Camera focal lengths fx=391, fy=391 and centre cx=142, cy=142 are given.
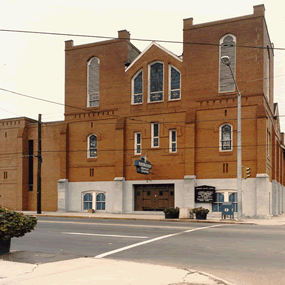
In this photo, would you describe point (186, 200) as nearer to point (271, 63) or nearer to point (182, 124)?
point (182, 124)

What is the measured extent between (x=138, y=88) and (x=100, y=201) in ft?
34.1

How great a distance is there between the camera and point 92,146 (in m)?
35.3

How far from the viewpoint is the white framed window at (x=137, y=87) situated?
111 ft

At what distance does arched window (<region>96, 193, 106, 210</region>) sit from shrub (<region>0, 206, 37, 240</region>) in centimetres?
2303

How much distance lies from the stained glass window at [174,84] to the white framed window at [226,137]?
4.69 meters

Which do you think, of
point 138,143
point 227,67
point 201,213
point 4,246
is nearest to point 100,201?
point 138,143

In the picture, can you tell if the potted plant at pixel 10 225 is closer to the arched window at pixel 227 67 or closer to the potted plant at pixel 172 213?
the potted plant at pixel 172 213

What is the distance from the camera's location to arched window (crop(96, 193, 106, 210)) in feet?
112

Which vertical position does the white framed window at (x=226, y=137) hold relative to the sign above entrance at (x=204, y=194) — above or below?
above

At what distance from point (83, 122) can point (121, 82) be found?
5064 mm

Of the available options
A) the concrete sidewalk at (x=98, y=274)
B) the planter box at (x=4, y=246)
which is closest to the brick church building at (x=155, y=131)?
the planter box at (x=4, y=246)

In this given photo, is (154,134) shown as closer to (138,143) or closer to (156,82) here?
(138,143)

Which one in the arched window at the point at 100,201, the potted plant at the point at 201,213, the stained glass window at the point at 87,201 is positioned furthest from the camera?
the stained glass window at the point at 87,201

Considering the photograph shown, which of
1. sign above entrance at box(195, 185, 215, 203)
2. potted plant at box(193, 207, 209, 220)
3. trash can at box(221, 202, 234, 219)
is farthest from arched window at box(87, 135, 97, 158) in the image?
trash can at box(221, 202, 234, 219)
